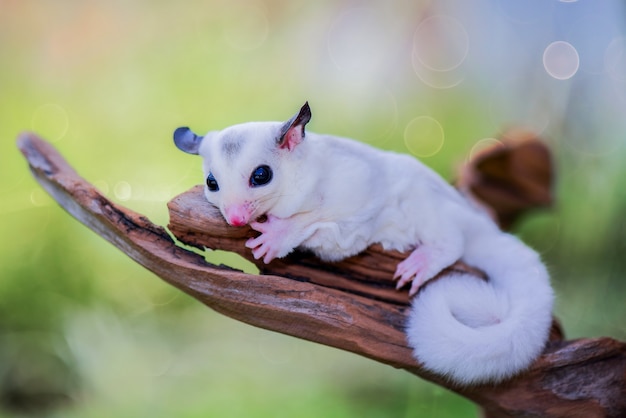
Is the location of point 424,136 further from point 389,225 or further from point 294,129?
point 294,129

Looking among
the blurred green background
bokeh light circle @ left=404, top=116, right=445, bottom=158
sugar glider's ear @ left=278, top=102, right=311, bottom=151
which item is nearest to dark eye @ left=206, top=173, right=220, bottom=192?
sugar glider's ear @ left=278, top=102, right=311, bottom=151

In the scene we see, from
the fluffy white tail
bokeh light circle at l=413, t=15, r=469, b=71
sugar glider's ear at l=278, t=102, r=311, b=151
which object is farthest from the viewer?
bokeh light circle at l=413, t=15, r=469, b=71

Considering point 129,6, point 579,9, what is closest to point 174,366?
point 129,6

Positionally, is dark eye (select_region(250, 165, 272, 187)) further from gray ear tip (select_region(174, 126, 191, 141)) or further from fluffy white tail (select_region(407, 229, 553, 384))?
fluffy white tail (select_region(407, 229, 553, 384))

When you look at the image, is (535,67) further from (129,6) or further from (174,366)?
(174,366)

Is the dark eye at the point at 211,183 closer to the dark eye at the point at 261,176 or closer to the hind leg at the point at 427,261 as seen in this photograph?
the dark eye at the point at 261,176

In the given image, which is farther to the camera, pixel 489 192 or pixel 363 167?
pixel 489 192

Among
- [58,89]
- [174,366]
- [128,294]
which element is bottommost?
[174,366]

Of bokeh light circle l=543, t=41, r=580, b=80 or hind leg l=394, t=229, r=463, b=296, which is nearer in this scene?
hind leg l=394, t=229, r=463, b=296
